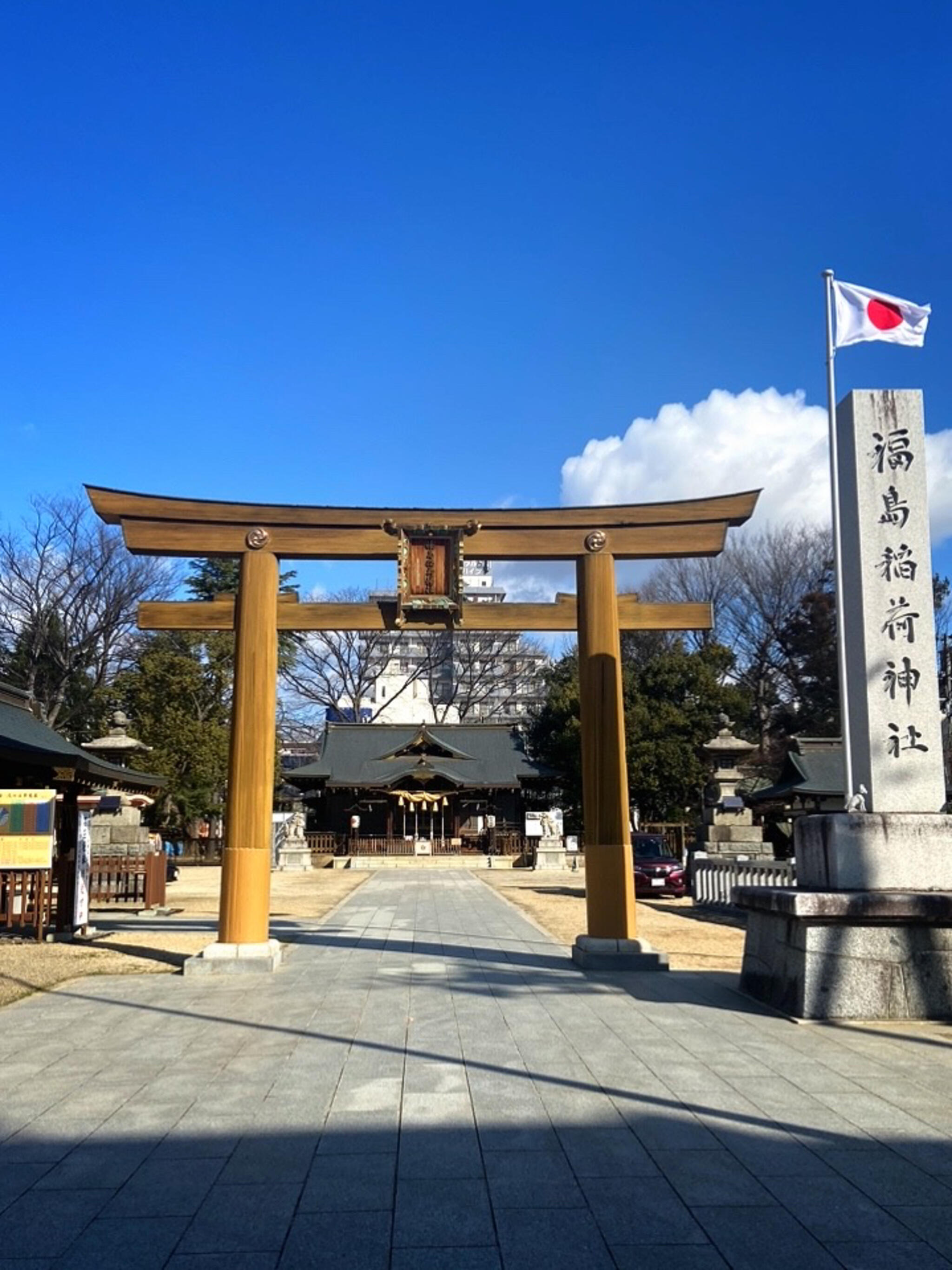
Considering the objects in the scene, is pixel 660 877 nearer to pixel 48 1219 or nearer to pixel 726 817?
pixel 726 817

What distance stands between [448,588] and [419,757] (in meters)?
34.4

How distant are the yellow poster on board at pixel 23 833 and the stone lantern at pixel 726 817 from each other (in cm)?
1579

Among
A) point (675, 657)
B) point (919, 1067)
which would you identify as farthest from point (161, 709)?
point (919, 1067)

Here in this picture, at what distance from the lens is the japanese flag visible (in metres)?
9.62

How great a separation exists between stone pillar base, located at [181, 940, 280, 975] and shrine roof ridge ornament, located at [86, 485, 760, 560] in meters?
4.45

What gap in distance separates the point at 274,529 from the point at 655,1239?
29.9 feet

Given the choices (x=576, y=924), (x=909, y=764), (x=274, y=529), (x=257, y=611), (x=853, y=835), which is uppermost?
(x=274, y=529)

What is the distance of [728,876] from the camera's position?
20.0 m

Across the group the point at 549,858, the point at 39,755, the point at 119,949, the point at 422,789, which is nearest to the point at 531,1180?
the point at 119,949

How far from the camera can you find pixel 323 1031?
755 cm

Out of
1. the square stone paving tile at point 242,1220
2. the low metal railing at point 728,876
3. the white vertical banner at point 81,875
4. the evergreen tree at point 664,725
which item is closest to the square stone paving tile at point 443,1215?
the square stone paving tile at point 242,1220

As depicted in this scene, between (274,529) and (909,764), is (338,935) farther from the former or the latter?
(909,764)

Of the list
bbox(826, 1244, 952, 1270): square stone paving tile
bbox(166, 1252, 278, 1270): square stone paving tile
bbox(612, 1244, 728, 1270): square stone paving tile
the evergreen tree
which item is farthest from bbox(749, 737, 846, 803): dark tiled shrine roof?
bbox(166, 1252, 278, 1270): square stone paving tile

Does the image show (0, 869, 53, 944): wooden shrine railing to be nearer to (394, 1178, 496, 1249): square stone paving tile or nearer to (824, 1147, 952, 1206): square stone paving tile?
(394, 1178, 496, 1249): square stone paving tile
